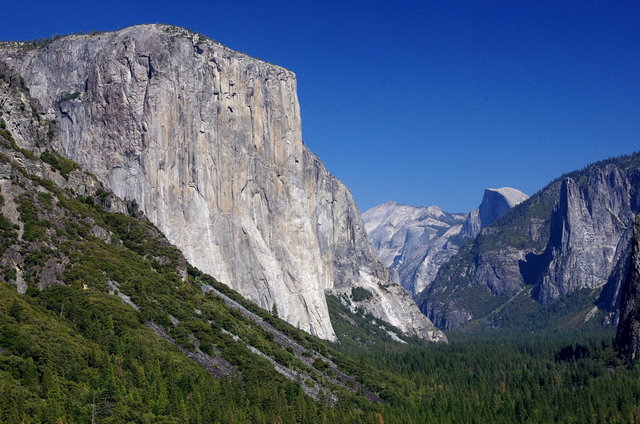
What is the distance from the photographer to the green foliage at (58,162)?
142250 mm

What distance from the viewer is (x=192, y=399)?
10575 cm

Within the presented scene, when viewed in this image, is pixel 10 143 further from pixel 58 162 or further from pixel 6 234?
pixel 6 234

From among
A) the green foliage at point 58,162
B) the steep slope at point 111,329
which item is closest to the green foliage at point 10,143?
the steep slope at point 111,329

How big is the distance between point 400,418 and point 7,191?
62151 millimetres

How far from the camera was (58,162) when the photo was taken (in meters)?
144

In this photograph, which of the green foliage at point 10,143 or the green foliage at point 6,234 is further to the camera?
the green foliage at point 10,143

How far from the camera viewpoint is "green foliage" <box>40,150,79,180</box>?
142 meters

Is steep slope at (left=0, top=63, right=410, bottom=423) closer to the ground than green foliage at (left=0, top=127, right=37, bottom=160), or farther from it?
closer to the ground

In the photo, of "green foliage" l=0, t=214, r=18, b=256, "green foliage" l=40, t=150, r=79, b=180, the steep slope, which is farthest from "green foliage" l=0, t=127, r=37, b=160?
"green foliage" l=0, t=214, r=18, b=256

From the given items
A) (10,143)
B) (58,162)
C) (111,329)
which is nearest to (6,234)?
(111,329)

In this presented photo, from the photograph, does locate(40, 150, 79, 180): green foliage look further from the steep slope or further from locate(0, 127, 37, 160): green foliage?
locate(0, 127, 37, 160): green foliage

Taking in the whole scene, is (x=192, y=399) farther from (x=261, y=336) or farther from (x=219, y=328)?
(x=261, y=336)

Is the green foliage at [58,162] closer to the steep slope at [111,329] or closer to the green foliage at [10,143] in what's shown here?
the steep slope at [111,329]

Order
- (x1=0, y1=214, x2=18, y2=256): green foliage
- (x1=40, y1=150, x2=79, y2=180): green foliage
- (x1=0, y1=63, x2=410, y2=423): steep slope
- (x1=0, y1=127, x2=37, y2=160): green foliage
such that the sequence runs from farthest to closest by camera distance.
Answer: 1. (x1=40, y1=150, x2=79, y2=180): green foliage
2. (x1=0, y1=127, x2=37, y2=160): green foliage
3. (x1=0, y1=214, x2=18, y2=256): green foliage
4. (x1=0, y1=63, x2=410, y2=423): steep slope
